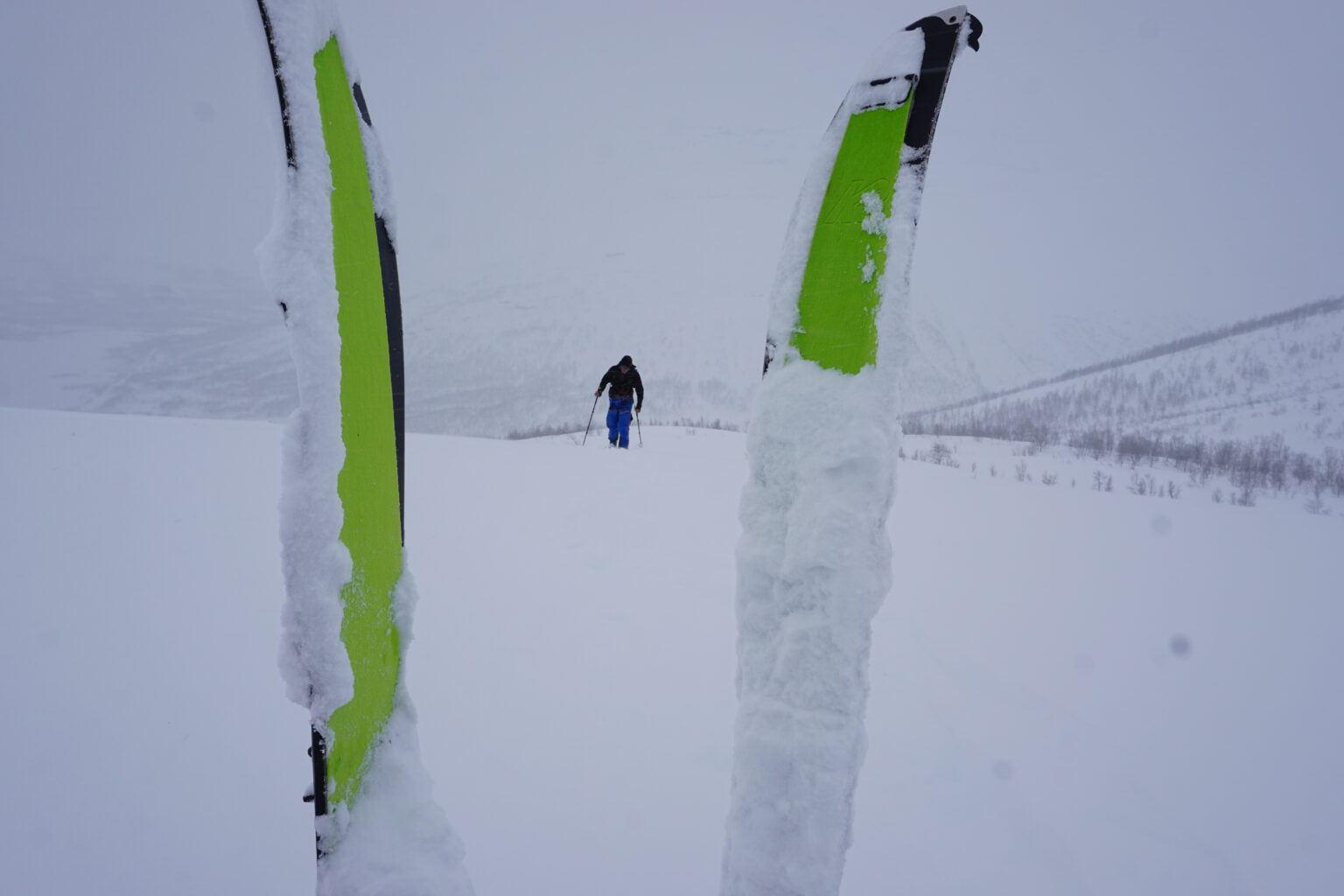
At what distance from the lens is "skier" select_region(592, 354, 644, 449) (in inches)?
308

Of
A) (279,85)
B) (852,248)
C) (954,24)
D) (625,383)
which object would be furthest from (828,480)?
(625,383)

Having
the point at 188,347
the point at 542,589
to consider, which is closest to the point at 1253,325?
the point at 542,589

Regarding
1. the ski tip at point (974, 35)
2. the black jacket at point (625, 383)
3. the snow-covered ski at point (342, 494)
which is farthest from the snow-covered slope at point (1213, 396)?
the snow-covered ski at point (342, 494)

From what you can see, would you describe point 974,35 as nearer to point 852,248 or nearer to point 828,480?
point 852,248

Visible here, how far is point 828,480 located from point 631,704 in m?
1.29

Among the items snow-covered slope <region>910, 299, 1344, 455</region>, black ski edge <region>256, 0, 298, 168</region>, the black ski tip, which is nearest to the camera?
black ski edge <region>256, 0, 298, 168</region>

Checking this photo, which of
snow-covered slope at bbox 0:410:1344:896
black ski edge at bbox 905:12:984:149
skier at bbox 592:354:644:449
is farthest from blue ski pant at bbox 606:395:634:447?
black ski edge at bbox 905:12:984:149

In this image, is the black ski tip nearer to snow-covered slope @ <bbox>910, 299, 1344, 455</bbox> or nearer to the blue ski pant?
the blue ski pant

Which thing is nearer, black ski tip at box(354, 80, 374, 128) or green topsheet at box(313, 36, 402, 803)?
green topsheet at box(313, 36, 402, 803)

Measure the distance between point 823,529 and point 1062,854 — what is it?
4.36 ft

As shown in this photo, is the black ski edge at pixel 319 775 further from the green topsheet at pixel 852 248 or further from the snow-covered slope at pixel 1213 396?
the snow-covered slope at pixel 1213 396

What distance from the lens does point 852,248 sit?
127 centimetres

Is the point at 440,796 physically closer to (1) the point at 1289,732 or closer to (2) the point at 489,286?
(1) the point at 1289,732

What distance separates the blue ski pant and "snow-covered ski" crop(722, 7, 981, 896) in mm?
6514
